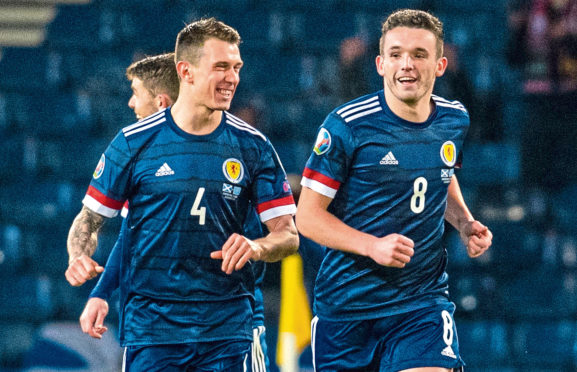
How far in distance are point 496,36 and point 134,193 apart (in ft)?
20.1

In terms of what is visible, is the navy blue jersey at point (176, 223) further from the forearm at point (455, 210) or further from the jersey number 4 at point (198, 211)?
the forearm at point (455, 210)

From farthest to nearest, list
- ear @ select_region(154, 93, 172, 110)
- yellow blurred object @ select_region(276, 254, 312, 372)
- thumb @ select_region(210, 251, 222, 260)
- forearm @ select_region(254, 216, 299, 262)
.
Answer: yellow blurred object @ select_region(276, 254, 312, 372) < ear @ select_region(154, 93, 172, 110) < forearm @ select_region(254, 216, 299, 262) < thumb @ select_region(210, 251, 222, 260)

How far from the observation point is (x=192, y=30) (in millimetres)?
3982

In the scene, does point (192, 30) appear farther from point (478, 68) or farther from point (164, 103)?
point (478, 68)

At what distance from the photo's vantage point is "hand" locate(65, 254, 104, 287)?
347cm

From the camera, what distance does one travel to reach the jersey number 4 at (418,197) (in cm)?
384

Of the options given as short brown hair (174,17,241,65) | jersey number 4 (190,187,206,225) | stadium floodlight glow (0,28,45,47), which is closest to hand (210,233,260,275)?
jersey number 4 (190,187,206,225)

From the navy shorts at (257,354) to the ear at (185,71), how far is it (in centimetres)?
108

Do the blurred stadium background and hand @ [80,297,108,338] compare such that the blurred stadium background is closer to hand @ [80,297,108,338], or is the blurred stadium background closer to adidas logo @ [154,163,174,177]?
hand @ [80,297,108,338]

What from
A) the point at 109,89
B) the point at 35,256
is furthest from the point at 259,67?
the point at 35,256

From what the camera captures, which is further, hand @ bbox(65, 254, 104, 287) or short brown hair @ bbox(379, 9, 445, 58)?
short brown hair @ bbox(379, 9, 445, 58)

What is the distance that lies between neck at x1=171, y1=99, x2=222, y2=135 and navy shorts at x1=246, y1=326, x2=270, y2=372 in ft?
2.89

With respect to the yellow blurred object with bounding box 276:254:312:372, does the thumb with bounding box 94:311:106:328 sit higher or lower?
higher

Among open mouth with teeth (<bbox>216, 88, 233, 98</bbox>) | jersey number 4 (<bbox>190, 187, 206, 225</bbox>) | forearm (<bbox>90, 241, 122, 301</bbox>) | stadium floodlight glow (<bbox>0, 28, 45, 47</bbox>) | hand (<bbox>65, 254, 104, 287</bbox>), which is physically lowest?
forearm (<bbox>90, 241, 122, 301</bbox>)
